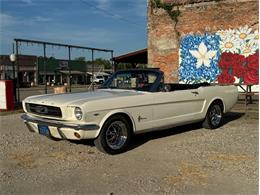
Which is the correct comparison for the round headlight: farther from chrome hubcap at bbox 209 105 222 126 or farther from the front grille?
chrome hubcap at bbox 209 105 222 126

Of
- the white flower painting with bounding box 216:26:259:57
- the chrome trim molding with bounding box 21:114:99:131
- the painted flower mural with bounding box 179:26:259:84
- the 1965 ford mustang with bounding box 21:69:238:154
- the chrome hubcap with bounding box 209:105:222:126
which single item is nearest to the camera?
the chrome trim molding with bounding box 21:114:99:131

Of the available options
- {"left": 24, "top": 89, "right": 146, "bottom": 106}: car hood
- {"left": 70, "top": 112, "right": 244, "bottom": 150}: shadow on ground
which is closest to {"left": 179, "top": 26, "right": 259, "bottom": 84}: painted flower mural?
{"left": 70, "top": 112, "right": 244, "bottom": 150}: shadow on ground

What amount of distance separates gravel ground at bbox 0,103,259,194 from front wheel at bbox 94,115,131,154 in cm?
16

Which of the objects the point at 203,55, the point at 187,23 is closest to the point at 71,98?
the point at 203,55

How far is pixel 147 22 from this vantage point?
21297 mm

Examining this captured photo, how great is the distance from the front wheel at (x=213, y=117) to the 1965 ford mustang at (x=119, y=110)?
0.9 inches

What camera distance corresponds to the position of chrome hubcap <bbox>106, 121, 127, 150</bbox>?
677cm

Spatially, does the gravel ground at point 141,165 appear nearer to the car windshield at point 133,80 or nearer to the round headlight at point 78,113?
the round headlight at point 78,113

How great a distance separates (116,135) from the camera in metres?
6.90

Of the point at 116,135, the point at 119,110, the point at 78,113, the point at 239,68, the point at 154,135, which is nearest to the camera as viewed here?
the point at 78,113

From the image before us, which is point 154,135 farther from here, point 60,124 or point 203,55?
point 203,55

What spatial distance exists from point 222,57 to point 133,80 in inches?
463

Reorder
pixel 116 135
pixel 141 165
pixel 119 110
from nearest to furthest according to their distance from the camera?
pixel 141 165 < pixel 119 110 < pixel 116 135

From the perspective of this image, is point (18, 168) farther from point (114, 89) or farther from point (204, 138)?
point (204, 138)
